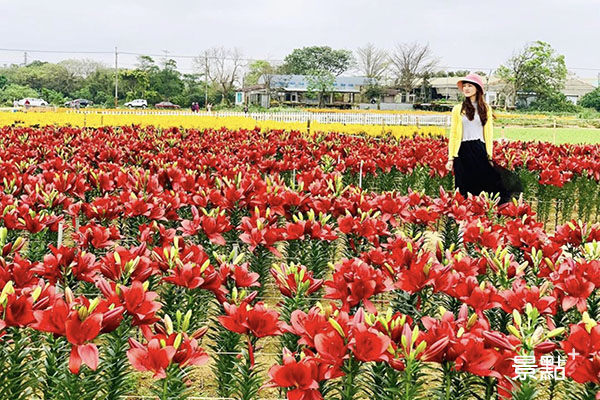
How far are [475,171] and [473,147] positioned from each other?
260mm

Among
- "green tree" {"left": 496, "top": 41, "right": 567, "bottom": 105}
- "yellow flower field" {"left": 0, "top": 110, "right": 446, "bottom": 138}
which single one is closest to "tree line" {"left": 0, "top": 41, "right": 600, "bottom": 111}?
"green tree" {"left": 496, "top": 41, "right": 567, "bottom": 105}

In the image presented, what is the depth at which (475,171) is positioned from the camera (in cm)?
703

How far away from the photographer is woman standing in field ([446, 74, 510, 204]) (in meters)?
6.79

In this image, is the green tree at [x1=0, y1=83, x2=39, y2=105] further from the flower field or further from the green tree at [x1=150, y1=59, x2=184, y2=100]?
the flower field

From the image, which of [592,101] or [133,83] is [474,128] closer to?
[133,83]

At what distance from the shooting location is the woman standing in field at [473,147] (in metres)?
6.79

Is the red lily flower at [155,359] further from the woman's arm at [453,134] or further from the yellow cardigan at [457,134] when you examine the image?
the woman's arm at [453,134]

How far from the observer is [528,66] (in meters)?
70.6

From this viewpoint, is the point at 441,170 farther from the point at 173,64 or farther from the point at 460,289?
the point at 173,64

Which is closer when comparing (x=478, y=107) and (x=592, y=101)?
(x=478, y=107)

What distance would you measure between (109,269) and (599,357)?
1.85 m

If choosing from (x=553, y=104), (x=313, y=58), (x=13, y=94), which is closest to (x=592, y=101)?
(x=553, y=104)

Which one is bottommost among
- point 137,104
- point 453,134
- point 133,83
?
point 453,134

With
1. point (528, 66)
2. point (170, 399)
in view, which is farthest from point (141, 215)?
point (528, 66)
